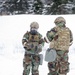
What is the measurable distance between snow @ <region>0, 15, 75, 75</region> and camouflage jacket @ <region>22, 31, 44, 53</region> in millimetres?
1381

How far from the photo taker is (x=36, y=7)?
2969 cm

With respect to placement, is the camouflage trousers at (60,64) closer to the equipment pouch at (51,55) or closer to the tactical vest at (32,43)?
the equipment pouch at (51,55)

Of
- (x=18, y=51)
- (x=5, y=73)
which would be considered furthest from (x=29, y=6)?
(x=5, y=73)

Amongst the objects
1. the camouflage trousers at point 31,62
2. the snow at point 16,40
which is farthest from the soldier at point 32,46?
the snow at point 16,40

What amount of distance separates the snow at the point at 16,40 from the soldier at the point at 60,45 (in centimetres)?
148

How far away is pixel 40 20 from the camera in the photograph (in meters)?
15.4

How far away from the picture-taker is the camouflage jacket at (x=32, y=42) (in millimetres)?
8984

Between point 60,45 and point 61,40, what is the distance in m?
0.11

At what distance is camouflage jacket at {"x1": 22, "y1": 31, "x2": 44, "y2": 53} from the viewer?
29.5 feet

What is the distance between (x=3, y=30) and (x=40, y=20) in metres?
1.46

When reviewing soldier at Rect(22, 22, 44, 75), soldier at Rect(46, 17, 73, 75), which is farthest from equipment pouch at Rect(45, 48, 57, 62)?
soldier at Rect(22, 22, 44, 75)

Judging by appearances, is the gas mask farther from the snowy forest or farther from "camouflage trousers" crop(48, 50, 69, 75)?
the snowy forest

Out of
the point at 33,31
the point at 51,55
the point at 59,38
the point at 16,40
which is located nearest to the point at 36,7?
the point at 16,40

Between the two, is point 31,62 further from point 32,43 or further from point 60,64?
point 60,64
